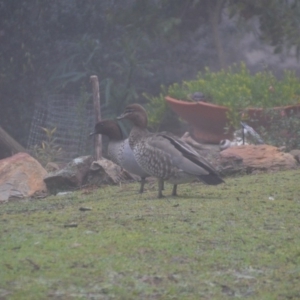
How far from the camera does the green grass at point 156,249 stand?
4.10m

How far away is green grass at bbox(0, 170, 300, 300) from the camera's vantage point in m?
4.10

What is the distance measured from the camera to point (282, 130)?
1027 cm

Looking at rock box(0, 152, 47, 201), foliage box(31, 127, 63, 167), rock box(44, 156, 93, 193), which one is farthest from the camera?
foliage box(31, 127, 63, 167)

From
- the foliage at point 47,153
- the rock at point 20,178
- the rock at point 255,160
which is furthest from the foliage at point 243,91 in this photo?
the rock at point 20,178

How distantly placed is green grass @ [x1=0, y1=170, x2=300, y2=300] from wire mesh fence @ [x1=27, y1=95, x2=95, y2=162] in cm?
492

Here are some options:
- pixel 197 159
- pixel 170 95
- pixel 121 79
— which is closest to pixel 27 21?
pixel 121 79

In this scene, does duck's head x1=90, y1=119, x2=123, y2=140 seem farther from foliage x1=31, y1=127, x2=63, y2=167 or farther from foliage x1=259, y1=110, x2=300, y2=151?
foliage x1=259, y1=110, x2=300, y2=151

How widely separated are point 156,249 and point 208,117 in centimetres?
672

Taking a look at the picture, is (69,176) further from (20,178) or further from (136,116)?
(136,116)

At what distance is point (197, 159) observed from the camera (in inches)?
270

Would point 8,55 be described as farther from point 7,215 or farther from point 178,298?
point 178,298

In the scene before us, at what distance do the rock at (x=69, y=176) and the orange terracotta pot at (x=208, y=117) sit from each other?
111 inches

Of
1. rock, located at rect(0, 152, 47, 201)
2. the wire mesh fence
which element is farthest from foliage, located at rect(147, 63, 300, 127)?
rock, located at rect(0, 152, 47, 201)

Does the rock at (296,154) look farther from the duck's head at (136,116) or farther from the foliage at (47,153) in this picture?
the foliage at (47,153)
